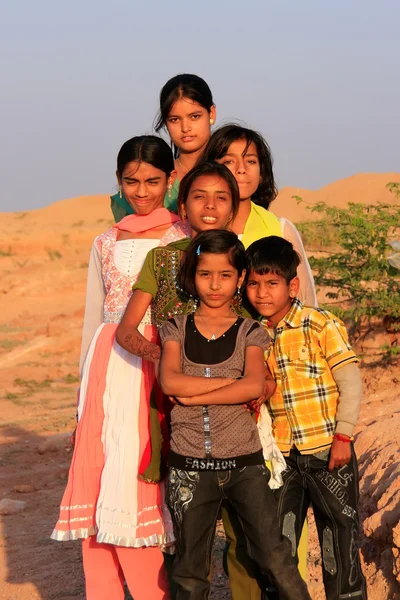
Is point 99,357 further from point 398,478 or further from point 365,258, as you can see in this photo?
point 365,258

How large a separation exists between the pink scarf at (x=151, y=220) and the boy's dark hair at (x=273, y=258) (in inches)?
20.2

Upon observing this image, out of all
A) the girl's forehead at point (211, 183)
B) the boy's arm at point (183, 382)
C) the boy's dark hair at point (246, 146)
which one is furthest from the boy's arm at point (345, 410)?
the boy's dark hair at point (246, 146)

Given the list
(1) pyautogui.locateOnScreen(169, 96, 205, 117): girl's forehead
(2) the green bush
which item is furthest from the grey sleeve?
(2) the green bush

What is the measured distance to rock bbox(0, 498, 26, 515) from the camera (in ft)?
20.5

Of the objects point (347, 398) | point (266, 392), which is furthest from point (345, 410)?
point (266, 392)

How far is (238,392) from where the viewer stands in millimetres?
2947

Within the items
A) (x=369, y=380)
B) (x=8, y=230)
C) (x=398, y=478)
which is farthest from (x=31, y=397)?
(x=8, y=230)

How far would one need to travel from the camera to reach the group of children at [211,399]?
3018mm

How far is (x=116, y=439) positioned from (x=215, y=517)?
57cm

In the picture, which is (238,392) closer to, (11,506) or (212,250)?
(212,250)

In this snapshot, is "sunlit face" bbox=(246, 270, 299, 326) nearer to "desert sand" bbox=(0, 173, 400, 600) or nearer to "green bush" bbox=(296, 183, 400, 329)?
"desert sand" bbox=(0, 173, 400, 600)

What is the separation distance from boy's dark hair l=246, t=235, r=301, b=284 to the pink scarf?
1.69 ft

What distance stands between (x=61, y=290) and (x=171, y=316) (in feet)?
50.4

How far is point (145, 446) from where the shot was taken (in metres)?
3.42
